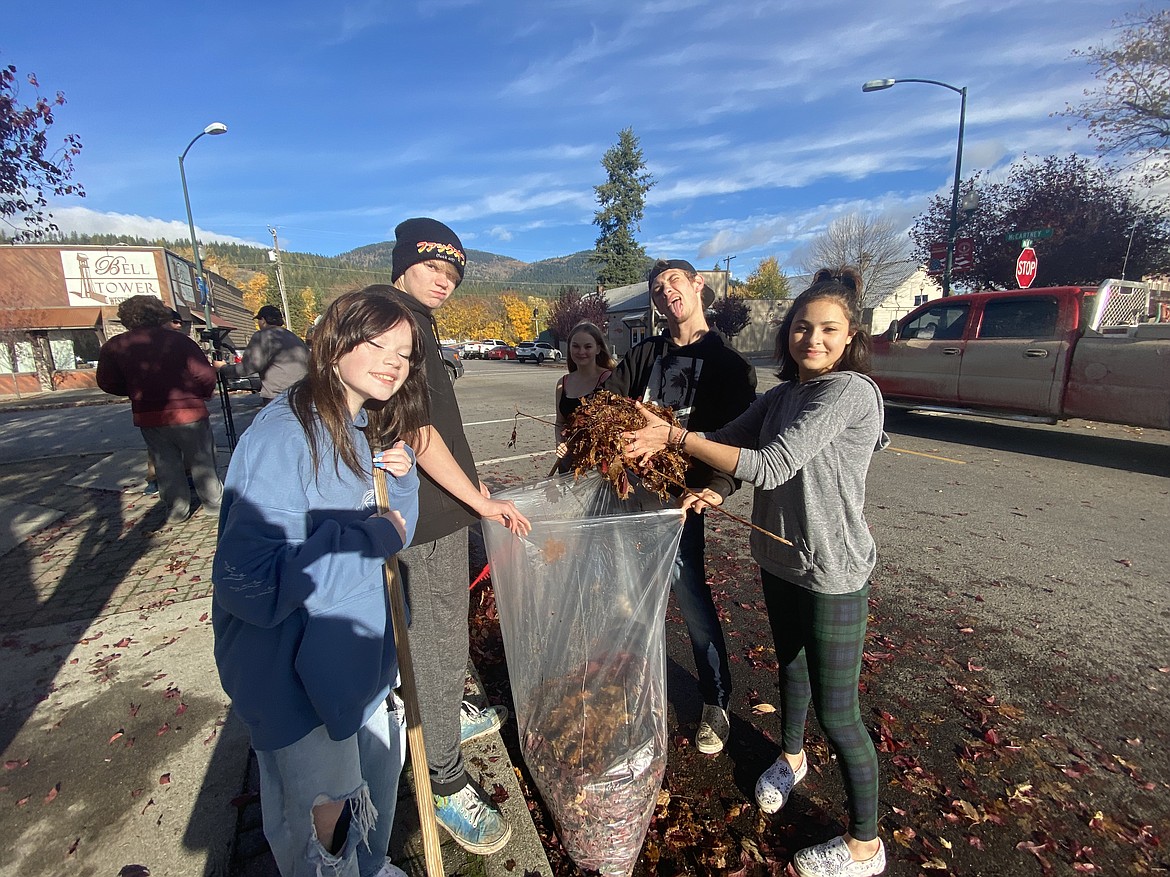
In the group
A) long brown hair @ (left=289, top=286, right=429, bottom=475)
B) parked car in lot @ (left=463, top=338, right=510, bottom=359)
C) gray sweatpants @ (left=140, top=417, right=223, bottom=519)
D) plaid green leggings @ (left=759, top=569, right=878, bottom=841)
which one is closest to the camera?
long brown hair @ (left=289, top=286, right=429, bottom=475)

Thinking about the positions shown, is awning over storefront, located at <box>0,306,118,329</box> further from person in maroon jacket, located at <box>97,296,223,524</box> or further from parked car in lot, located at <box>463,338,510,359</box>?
parked car in lot, located at <box>463,338,510,359</box>

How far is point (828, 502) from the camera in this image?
184cm

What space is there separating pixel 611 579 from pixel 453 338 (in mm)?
73708

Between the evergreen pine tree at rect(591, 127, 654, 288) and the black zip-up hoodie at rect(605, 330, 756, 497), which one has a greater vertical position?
the evergreen pine tree at rect(591, 127, 654, 288)

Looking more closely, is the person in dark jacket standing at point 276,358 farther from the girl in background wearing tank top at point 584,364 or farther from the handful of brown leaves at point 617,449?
the handful of brown leaves at point 617,449

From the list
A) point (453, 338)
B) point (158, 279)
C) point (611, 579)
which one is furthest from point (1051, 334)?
point (453, 338)

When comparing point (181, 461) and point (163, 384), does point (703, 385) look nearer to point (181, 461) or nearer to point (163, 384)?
point (163, 384)

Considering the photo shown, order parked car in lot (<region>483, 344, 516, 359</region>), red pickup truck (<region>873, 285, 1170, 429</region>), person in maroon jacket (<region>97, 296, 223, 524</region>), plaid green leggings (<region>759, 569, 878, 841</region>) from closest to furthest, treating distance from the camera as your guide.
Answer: plaid green leggings (<region>759, 569, 878, 841</region>)
person in maroon jacket (<region>97, 296, 223, 524</region>)
red pickup truck (<region>873, 285, 1170, 429</region>)
parked car in lot (<region>483, 344, 516, 359</region>)

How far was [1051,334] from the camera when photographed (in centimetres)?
723

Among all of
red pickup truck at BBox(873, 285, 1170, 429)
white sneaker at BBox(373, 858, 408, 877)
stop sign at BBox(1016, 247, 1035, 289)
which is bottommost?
white sneaker at BBox(373, 858, 408, 877)

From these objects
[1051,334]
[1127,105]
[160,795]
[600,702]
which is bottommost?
[160,795]

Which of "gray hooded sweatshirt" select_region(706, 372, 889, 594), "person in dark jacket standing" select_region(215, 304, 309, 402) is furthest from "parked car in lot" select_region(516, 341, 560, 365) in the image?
"gray hooded sweatshirt" select_region(706, 372, 889, 594)

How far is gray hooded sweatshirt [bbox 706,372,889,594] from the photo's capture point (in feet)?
5.75

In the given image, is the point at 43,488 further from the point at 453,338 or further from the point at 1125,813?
the point at 453,338
